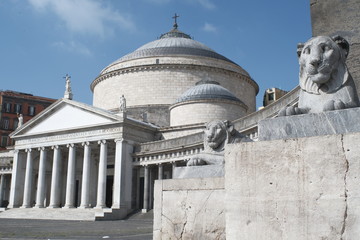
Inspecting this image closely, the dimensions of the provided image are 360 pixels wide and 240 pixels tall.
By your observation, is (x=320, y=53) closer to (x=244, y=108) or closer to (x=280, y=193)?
(x=280, y=193)

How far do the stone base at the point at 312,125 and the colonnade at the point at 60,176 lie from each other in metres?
34.2

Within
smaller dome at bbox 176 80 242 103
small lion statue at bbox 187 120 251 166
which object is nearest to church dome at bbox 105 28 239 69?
smaller dome at bbox 176 80 242 103

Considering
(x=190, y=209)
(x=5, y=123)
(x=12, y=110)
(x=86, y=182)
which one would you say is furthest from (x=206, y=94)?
(x=5, y=123)

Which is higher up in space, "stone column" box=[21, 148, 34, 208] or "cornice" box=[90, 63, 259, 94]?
"cornice" box=[90, 63, 259, 94]

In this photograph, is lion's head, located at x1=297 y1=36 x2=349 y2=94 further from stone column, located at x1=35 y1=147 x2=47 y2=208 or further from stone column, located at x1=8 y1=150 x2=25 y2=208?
stone column, located at x1=8 y1=150 x2=25 y2=208

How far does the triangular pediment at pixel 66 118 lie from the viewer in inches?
1614

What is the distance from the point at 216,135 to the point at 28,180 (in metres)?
42.3

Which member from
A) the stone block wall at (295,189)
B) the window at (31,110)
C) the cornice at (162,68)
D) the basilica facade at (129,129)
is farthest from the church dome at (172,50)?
the stone block wall at (295,189)

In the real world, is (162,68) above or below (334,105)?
above

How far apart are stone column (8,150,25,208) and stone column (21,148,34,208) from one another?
1.73 meters

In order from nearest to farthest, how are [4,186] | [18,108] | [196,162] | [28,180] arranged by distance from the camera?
[196,162] → [28,180] → [4,186] → [18,108]

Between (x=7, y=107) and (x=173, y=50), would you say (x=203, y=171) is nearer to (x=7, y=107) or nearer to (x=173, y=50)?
(x=173, y=50)

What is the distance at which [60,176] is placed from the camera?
146ft

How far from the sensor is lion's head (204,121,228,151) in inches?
303
